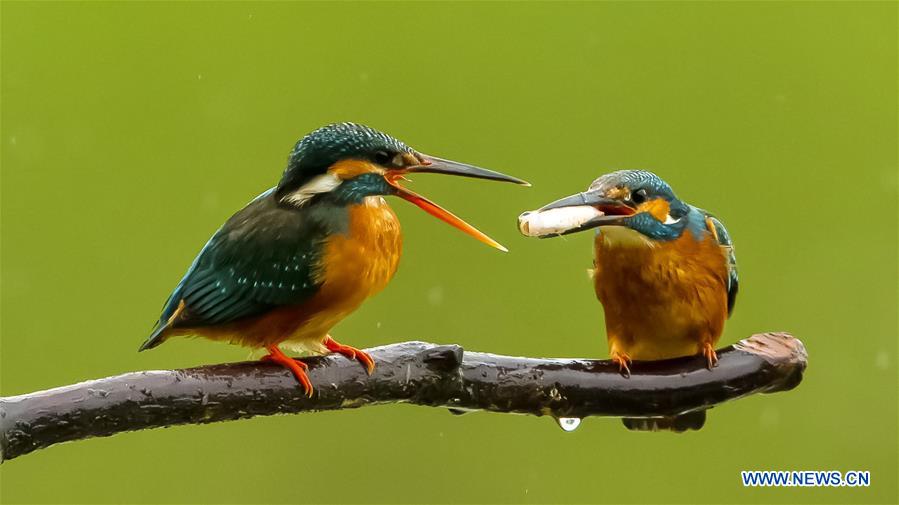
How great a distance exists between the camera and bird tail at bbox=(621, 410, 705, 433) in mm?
3342

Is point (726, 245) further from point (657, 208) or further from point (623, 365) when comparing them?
point (623, 365)

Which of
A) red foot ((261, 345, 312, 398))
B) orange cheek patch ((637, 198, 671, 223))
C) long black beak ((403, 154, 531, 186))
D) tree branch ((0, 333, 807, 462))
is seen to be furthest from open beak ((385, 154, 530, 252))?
orange cheek patch ((637, 198, 671, 223))

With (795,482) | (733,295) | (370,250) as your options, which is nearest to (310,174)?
(370,250)

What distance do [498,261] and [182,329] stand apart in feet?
11.9

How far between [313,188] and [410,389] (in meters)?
0.50

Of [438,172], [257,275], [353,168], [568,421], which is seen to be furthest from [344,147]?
[568,421]

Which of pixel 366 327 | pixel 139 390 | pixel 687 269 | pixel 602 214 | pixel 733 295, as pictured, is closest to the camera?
pixel 139 390

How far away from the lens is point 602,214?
2.86 meters

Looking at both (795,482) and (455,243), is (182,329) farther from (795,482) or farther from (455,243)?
(455,243)

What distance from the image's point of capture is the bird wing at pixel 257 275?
262cm

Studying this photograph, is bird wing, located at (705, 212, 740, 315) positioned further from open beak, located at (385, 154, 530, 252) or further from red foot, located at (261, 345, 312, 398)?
red foot, located at (261, 345, 312, 398)

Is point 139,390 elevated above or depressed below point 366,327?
below

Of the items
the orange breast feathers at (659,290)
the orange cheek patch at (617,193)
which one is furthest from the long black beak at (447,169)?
the orange breast feathers at (659,290)

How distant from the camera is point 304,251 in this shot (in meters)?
2.61
